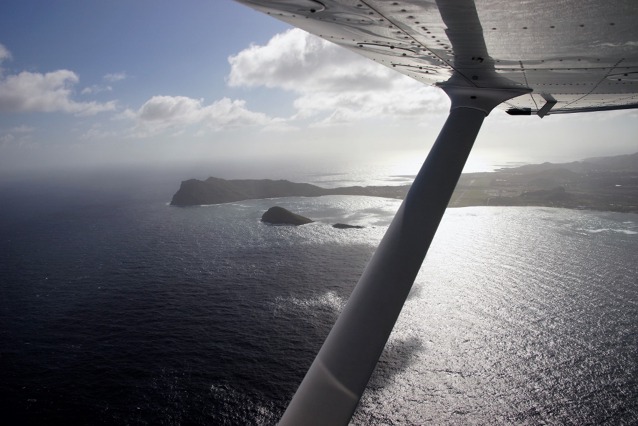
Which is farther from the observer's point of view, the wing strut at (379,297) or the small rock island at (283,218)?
the small rock island at (283,218)

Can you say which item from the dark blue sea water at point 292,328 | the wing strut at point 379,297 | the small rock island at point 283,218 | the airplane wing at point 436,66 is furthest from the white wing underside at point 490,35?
the small rock island at point 283,218

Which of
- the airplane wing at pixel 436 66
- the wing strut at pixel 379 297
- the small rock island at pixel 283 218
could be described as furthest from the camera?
the small rock island at pixel 283 218

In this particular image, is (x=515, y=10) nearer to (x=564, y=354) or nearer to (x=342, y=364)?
(x=342, y=364)

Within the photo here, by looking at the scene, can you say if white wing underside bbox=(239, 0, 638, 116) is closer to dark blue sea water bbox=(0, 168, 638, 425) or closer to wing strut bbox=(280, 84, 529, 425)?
wing strut bbox=(280, 84, 529, 425)

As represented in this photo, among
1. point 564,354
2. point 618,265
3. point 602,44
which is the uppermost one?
point 602,44

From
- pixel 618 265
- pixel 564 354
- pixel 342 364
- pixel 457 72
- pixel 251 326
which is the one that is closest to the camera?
pixel 342 364

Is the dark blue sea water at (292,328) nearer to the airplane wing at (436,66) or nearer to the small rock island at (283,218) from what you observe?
the small rock island at (283,218)

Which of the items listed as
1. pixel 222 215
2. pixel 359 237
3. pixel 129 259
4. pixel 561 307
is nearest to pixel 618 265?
pixel 561 307
